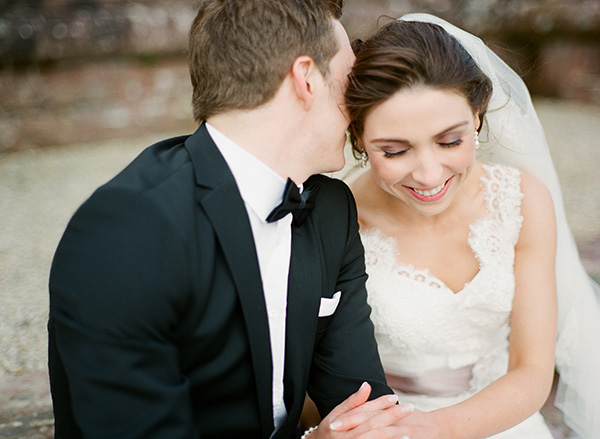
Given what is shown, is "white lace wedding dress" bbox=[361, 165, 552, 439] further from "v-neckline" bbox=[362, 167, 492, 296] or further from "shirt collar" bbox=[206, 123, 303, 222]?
"shirt collar" bbox=[206, 123, 303, 222]

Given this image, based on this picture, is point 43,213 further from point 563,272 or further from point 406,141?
point 563,272

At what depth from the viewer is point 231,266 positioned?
1.68 meters

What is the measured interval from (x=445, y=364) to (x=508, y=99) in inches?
44.4

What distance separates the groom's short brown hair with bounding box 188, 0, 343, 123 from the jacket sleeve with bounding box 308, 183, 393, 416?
0.50m

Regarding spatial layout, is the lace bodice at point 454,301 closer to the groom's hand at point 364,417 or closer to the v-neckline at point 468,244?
the v-neckline at point 468,244

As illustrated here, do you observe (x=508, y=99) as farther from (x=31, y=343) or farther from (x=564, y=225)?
(x=31, y=343)

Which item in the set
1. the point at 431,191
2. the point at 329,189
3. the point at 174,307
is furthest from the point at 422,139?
the point at 174,307

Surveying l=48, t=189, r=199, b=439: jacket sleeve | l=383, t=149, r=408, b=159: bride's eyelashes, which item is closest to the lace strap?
l=383, t=149, r=408, b=159: bride's eyelashes

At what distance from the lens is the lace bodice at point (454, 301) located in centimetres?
237

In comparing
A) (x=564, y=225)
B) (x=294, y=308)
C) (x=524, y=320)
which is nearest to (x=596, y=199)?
(x=564, y=225)

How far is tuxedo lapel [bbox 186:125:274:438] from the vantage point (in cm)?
169

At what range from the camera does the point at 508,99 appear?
8.71 ft

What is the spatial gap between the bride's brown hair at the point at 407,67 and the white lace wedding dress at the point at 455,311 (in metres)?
Result: 0.50

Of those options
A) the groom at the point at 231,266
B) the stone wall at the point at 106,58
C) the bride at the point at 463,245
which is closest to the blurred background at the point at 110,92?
the stone wall at the point at 106,58
